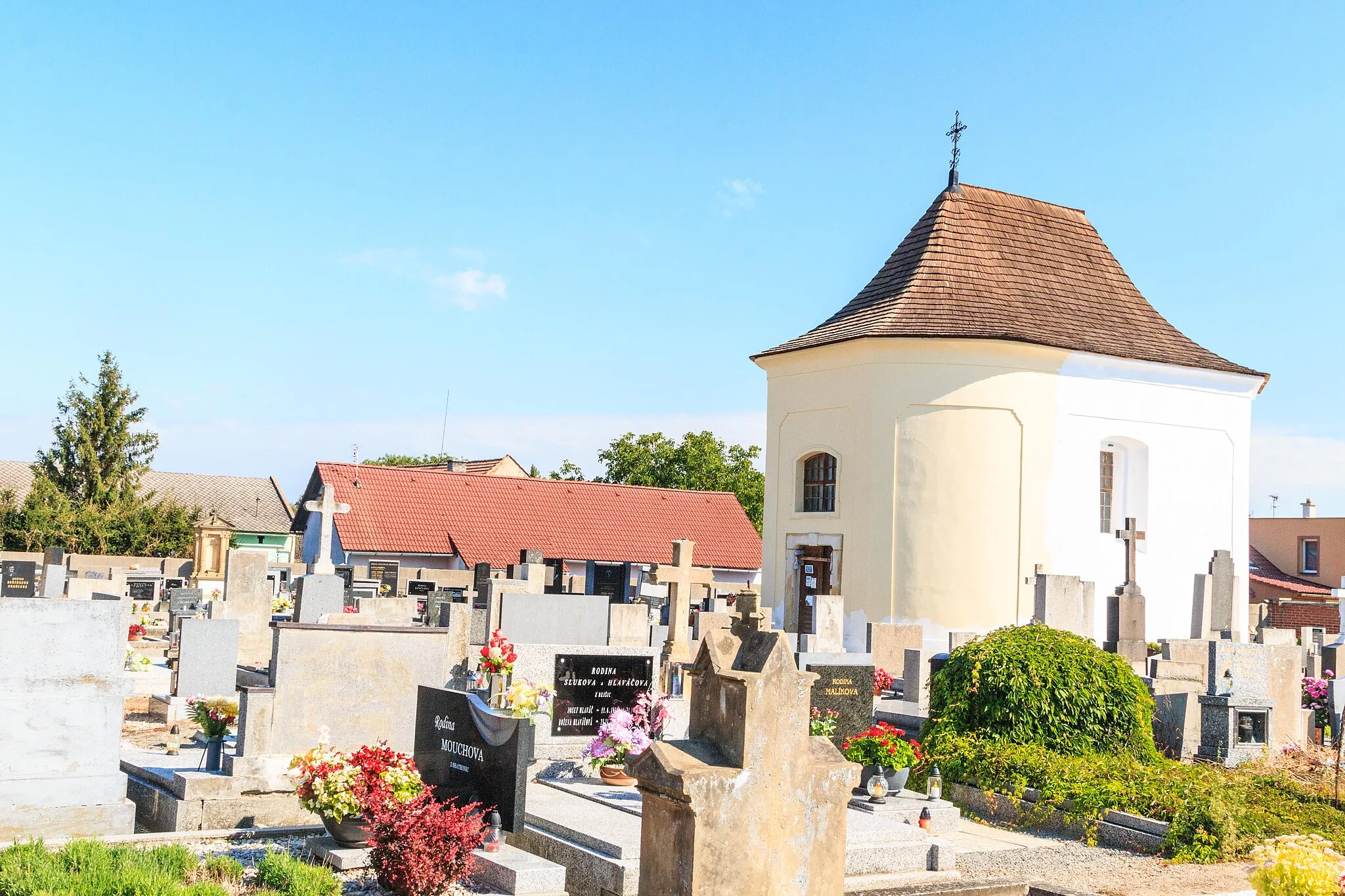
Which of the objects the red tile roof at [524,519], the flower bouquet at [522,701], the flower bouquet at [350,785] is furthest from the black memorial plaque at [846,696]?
the red tile roof at [524,519]

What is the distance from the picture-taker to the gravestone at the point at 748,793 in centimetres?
440

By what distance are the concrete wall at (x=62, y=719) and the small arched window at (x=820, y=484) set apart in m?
16.2

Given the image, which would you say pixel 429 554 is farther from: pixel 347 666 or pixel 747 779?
pixel 747 779

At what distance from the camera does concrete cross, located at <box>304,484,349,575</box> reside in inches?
650

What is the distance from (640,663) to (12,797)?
4908mm

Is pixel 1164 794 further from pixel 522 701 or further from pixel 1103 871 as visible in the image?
pixel 522 701

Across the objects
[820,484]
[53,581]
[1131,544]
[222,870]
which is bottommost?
[222,870]

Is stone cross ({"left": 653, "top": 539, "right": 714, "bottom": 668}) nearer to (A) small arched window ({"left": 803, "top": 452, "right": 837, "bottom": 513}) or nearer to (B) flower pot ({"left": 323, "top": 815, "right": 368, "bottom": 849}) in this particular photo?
(A) small arched window ({"left": 803, "top": 452, "right": 837, "bottom": 513})

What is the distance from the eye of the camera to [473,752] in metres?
7.00

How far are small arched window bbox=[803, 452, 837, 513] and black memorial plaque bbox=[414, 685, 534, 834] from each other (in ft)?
51.5

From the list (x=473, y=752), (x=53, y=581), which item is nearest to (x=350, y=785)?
(x=473, y=752)

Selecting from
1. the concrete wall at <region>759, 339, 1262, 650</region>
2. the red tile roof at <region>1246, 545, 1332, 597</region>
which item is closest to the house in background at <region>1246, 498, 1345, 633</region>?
the red tile roof at <region>1246, 545, 1332, 597</region>

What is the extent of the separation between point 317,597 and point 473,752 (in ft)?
28.5

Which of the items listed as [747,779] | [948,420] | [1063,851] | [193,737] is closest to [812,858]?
[747,779]
